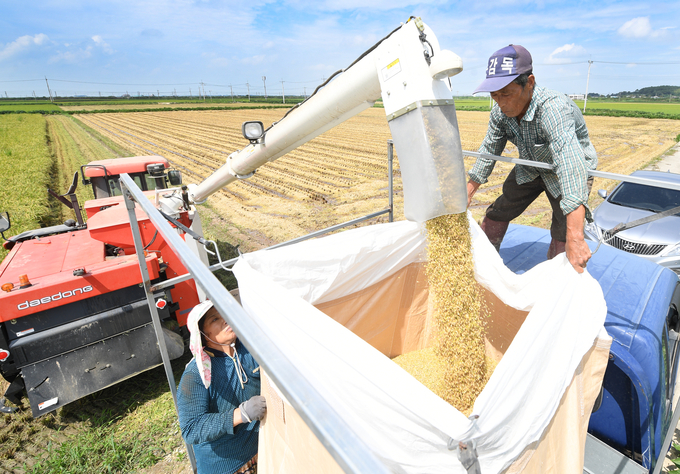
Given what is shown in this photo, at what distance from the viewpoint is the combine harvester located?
1.09 metres

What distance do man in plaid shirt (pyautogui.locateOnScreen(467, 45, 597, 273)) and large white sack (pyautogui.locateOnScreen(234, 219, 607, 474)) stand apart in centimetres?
31

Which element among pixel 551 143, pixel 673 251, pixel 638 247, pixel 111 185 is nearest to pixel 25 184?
pixel 111 185

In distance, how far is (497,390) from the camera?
1116 millimetres

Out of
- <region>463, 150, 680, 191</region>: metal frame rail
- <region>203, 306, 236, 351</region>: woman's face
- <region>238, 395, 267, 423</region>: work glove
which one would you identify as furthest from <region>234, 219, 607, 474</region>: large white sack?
<region>463, 150, 680, 191</region>: metal frame rail

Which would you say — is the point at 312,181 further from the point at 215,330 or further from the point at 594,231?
the point at 215,330

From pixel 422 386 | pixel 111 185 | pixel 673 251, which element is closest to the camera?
pixel 422 386

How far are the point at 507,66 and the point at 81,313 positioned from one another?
10.5 ft

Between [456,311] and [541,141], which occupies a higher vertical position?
[541,141]

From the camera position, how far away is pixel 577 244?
5.84ft

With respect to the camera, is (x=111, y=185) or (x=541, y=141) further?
(x=111, y=185)

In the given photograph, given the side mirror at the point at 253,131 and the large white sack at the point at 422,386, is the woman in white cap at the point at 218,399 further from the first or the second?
the side mirror at the point at 253,131

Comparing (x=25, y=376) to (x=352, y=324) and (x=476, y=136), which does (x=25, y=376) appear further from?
(x=476, y=136)

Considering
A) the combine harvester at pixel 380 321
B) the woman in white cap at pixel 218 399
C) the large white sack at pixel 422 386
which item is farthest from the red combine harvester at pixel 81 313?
the large white sack at pixel 422 386

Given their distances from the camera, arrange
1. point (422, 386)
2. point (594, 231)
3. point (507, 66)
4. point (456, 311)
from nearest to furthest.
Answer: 1. point (422, 386)
2. point (456, 311)
3. point (507, 66)
4. point (594, 231)
